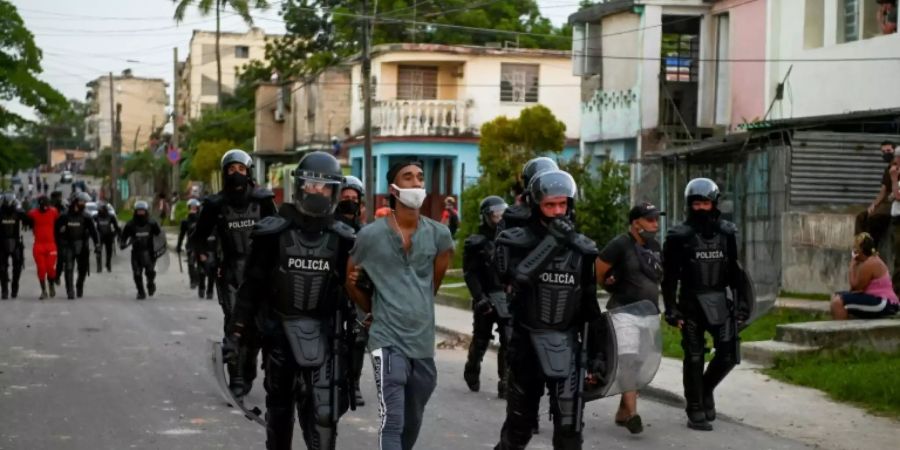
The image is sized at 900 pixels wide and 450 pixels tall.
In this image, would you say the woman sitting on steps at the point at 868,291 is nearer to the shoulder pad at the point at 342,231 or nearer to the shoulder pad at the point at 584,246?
the shoulder pad at the point at 584,246

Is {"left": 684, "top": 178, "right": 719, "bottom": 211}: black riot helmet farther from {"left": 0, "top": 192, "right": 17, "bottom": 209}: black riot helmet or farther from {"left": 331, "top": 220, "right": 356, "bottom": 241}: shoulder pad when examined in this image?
{"left": 0, "top": 192, "right": 17, "bottom": 209}: black riot helmet

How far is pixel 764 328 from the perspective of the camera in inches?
704

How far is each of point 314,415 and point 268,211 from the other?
4.73 m

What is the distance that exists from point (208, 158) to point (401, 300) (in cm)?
5862

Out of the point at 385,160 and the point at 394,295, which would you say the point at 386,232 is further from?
the point at 385,160

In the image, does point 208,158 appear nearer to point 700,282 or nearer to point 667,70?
point 667,70

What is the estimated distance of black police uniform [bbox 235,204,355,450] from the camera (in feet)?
26.6

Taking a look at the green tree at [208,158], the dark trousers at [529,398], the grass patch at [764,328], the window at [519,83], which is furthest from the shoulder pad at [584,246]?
the green tree at [208,158]

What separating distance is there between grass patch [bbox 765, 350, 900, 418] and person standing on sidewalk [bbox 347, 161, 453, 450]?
5.73 meters

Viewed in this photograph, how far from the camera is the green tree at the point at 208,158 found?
214 feet

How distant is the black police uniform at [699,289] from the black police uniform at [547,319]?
9.45 feet

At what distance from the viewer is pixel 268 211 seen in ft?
41.0

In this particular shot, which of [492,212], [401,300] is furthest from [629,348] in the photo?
[492,212]

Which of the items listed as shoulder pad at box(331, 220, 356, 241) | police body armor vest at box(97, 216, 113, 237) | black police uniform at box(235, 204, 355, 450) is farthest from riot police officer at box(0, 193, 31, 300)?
shoulder pad at box(331, 220, 356, 241)
